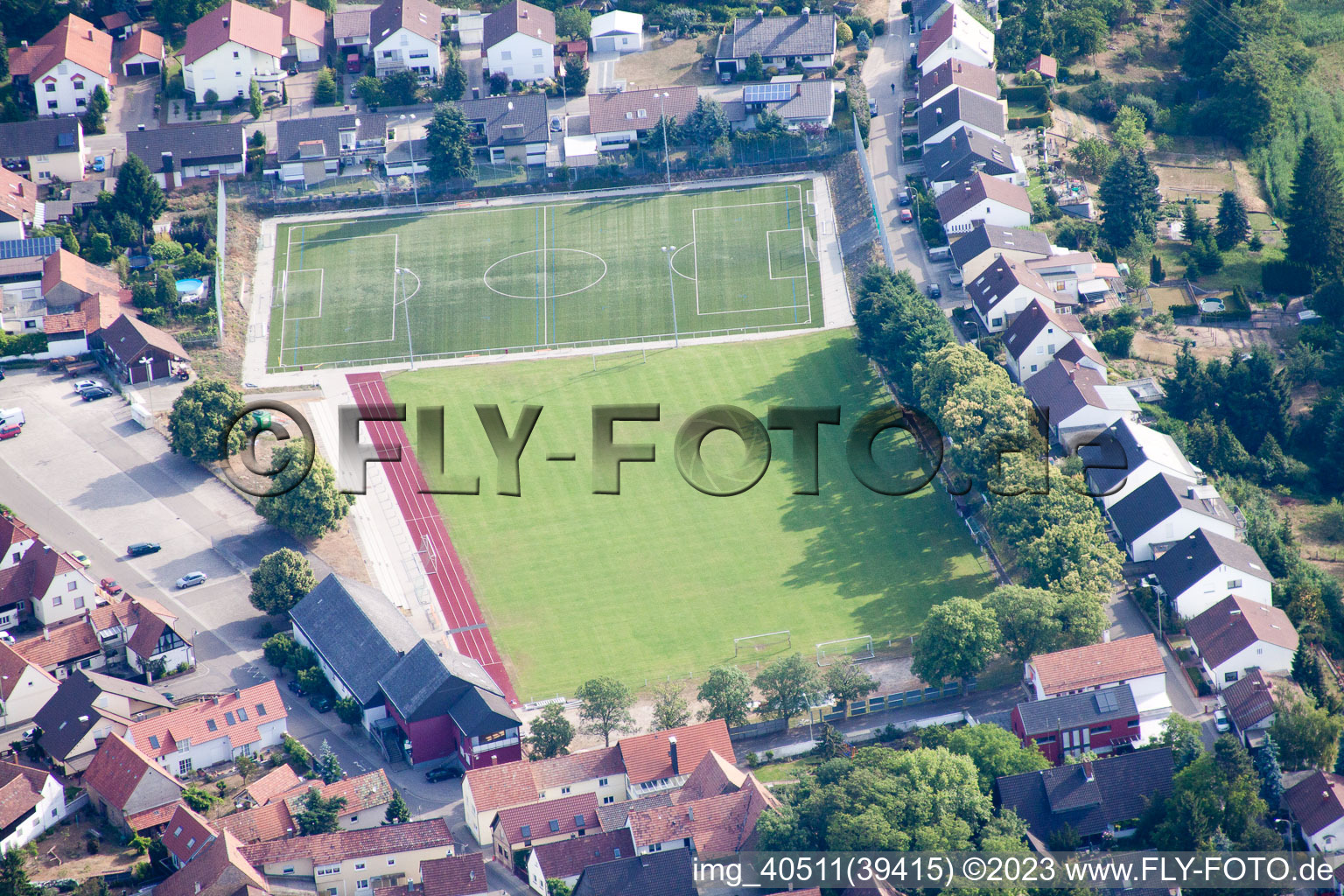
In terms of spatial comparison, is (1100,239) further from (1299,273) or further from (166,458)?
(166,458)

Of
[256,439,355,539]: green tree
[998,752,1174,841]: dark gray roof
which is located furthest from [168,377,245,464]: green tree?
[998,752,1174,841]: dark gray roof

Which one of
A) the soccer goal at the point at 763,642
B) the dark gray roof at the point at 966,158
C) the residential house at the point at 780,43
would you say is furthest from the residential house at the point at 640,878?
the residential house at the point at 780,43

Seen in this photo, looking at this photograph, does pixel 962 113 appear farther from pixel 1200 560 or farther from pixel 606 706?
pixel 606 706

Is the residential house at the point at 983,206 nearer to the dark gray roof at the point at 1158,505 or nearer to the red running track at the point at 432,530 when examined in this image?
the dark gray roof at the point at 1158,505

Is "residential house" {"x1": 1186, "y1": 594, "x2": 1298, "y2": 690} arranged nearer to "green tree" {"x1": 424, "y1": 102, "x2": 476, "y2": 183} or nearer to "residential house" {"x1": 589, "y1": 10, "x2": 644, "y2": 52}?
"green tree" {"x1": 424, "y1": 102, "x2": 476, "y2": 183}

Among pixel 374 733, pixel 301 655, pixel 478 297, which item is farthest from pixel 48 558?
pixel 478 297

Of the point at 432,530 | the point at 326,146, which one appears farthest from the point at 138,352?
the point at 326,146

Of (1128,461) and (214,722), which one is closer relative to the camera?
(214,722)
